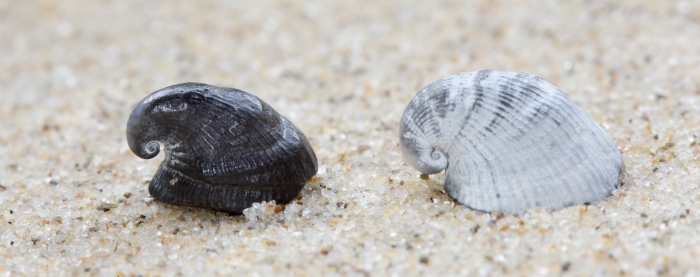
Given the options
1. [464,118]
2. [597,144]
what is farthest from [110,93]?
[597,144]

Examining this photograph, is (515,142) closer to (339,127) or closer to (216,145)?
(216,145)

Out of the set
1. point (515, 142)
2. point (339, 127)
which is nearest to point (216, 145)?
point (515, 142)

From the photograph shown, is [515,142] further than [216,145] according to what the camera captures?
No

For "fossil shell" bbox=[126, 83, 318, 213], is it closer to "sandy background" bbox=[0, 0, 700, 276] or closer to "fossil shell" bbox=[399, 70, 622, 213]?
"sandy background" bbox=[0, 0, 700, 276]

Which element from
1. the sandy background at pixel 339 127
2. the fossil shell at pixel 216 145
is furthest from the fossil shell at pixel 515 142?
the fossil shell at pixel 216 145

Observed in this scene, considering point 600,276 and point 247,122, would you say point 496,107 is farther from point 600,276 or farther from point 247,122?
point 247,122

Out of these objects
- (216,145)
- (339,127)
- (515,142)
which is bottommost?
(515,142)
